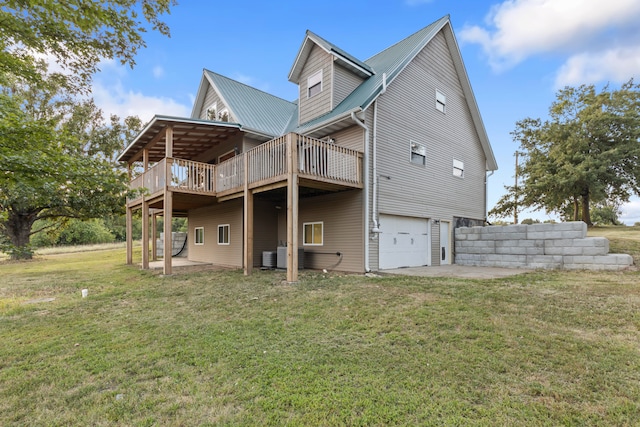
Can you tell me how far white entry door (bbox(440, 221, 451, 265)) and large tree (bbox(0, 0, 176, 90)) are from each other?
11074 mm

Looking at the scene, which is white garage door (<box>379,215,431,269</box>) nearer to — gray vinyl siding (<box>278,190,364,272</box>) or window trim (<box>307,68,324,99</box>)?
gray vinyl siding (<box>278,190,364,272</box>)

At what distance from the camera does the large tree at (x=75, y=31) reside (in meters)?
4.39

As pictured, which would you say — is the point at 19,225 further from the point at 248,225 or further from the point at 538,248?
the point at 538,248

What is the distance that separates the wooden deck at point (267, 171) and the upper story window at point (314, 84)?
137 inches

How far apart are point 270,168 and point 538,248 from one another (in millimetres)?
8804

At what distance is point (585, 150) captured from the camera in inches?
752

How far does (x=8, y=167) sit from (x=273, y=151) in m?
5.58

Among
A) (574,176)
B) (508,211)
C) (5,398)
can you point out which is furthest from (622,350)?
(508,211)

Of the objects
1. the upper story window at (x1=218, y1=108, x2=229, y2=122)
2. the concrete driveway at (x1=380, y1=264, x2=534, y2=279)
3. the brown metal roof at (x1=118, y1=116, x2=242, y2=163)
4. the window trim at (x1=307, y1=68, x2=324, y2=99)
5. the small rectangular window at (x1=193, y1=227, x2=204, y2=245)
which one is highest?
the window trim at (x1=307, y1=68, x2=324, y2=99)

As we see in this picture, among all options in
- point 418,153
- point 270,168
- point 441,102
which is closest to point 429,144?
point 418,153

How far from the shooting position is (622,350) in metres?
3.47

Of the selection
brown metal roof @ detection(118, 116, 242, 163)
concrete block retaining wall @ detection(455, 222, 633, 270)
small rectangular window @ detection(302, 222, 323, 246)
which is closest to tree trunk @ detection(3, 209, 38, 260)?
brown metal roof @ detection(118, 116, 242, 163)

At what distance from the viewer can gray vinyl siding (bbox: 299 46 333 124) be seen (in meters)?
11.3

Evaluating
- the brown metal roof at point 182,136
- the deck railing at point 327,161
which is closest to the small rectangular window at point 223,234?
the brown metal roof at point 182,136
